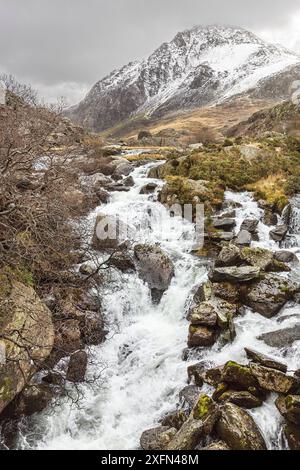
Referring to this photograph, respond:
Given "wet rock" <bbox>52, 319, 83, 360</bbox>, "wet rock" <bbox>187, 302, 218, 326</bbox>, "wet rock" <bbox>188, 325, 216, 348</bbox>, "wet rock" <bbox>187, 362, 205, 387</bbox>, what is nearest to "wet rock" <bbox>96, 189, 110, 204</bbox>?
"wet rock" <bbox>52, 319, 83, 360</bbox>

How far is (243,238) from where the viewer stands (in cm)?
1791

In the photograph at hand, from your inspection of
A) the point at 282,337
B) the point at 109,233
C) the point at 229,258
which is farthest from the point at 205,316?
the point at 109,233

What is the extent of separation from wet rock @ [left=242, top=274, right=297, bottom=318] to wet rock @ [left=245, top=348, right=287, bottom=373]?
2604mm

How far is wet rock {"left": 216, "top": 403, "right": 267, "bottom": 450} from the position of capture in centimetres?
837

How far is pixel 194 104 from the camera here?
184 m

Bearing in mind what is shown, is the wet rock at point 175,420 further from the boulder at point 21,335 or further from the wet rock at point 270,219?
the wet rock at point 270,219

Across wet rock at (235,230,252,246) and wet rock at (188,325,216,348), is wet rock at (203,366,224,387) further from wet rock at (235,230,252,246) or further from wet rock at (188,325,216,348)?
wet rock at (235,230,252,246)

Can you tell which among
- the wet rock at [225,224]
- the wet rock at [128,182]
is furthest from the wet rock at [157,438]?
the wet rock at [128,182]

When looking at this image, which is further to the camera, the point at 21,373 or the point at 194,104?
the point at 194,104

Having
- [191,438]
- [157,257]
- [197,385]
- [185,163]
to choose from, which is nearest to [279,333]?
[197,385]

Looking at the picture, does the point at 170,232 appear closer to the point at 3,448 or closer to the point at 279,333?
the point at 279,333

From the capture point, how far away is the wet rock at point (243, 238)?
17.7 m

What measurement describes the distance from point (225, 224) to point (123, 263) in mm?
5835

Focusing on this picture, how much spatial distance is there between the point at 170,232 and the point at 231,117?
109638 mm
